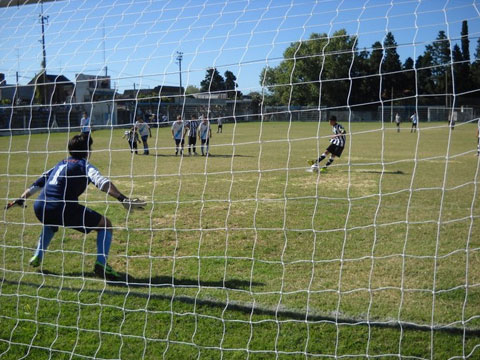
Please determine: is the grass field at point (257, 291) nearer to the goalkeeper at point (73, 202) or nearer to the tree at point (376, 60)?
the goalkeeper at point (73, 202)

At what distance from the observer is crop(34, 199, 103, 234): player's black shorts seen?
4.50 metres

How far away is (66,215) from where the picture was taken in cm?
451

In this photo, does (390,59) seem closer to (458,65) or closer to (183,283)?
(458,65)

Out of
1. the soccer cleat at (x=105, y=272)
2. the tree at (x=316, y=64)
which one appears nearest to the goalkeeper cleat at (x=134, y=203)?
the soccer cleat at (x=105, y=272)

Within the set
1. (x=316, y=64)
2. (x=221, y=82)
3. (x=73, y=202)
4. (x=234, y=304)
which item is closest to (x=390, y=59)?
(x=316, y=64)

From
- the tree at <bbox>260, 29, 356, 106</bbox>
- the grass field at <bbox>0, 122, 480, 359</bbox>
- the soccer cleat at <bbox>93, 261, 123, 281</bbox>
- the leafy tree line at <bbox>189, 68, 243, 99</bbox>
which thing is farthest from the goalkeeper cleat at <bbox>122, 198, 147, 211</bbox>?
the tree at <bbox>260, 29, 356, 106</bbox>

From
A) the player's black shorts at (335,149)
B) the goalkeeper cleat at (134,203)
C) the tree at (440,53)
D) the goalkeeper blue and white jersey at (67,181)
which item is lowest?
the goalkeeper cleat at (134,203)

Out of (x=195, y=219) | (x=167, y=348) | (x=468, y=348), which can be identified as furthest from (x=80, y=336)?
(x=195, y=219)

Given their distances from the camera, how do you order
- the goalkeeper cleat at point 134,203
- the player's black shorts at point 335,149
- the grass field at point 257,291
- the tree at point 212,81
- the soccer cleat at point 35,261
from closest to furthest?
the grass field at point 257,291 < the goalkeeper cleat at point 134,203 < the tree at point 212,81 < the soccer cleat at point 35,261 < the player's black shorts at point 335,149

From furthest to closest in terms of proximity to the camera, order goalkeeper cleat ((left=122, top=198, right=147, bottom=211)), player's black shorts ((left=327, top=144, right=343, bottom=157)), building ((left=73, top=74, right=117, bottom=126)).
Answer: player's black shorts ((left=327, top=144, right=343, bottom=157))
building ((left=73, top=74, right=117, bottom=126))
goalkeeper cleat ((left=122, top=198, right=147, bottom=211))

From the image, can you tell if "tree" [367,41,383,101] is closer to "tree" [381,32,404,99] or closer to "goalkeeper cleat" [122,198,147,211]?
"tree" [381,32,404,99]

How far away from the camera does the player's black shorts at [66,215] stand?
4496 mm

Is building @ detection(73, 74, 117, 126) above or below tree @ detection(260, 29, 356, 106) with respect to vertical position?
below

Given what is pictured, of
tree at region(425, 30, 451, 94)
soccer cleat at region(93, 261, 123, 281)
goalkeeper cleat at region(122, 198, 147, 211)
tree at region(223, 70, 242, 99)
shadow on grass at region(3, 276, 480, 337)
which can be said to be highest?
tree at region(425, 30, 451, 94)
